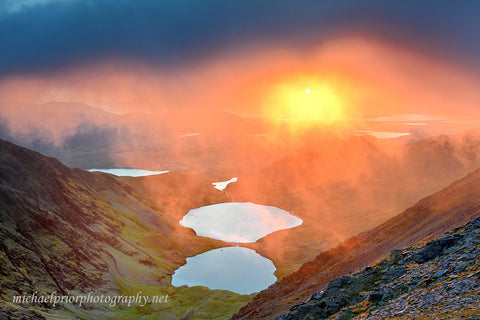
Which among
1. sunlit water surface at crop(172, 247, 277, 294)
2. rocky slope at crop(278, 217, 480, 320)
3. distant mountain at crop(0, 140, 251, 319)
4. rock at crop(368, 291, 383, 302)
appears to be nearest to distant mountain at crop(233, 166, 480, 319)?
rocky slope at crop(278, 217, 480, 320)

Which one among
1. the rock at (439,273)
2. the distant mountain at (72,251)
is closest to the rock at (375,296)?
→ the rock at (439,273)

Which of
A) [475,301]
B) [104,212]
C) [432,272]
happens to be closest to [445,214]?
[432,272]

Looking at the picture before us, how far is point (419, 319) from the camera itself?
74.4ft

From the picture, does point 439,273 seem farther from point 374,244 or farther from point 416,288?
point 374,244

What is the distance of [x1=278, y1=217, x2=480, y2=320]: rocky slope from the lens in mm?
23375

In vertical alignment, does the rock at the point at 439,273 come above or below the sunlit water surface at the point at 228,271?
below

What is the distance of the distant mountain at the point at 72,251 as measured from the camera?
92.2 metres

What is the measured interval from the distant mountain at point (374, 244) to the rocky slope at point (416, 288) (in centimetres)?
2792

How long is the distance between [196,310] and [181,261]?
188 feet

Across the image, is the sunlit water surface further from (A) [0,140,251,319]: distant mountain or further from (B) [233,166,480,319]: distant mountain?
(B) [233,166,480,319]: distant mountain

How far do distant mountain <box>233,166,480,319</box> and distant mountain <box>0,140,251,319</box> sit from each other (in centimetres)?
3466

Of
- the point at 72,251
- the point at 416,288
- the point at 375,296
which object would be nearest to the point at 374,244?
the point at 375,296

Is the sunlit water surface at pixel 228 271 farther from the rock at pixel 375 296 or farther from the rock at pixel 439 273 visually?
the rock at pixel 439 273

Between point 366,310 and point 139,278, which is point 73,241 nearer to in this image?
point 139,278
